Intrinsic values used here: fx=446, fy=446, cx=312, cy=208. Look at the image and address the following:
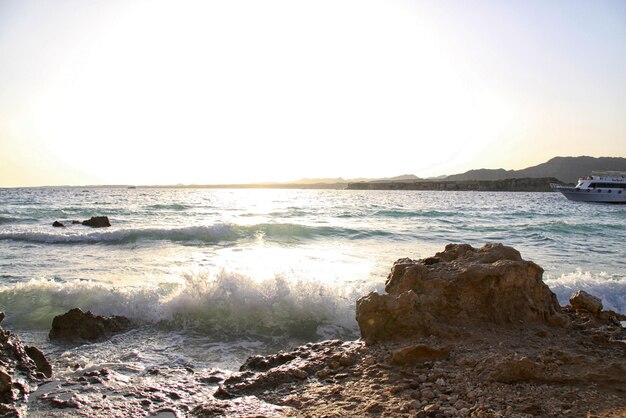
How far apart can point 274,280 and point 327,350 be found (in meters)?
3.03

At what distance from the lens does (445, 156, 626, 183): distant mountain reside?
150m

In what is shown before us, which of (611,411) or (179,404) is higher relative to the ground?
(611,411)

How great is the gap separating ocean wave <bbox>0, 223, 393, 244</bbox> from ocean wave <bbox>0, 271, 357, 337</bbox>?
34.3 ft

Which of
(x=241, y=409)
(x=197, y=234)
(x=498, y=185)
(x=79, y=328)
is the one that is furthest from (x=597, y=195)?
(x=498, y=185)

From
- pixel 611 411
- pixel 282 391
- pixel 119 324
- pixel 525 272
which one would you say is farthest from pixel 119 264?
pixel 611 411

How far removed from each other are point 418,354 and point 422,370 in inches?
8.6

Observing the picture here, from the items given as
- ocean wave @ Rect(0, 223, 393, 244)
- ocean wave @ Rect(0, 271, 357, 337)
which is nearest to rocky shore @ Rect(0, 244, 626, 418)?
ocean wave @ Rect(0, 271, 357, 337)

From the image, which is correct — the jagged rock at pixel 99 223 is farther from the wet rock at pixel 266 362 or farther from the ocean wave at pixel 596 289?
the ocean wave at pixel 596 289

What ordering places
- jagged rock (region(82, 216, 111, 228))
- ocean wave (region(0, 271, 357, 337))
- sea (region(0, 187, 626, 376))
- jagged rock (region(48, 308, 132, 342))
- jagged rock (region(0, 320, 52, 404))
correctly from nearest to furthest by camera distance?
1. jagged rock (region(0, 320, 52, 404))
2. jagged rock (region(48, 308, 132, 342))
3. sea (region(0, 187, 626, 376))
4. ocean wave (region(0, 271, 357, 337))
5. jagged rock (region(82, 216, 111, 228))

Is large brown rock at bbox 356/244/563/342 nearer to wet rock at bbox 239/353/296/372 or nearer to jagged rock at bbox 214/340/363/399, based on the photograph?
jagged rock at bbox 214/340/363/399

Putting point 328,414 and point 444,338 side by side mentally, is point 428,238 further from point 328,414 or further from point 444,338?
point 328,414

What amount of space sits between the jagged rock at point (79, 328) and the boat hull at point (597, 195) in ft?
188

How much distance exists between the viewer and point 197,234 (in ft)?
63.4

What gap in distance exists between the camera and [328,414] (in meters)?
3.34
